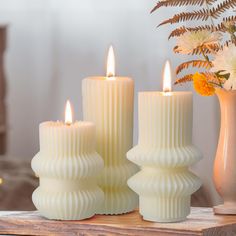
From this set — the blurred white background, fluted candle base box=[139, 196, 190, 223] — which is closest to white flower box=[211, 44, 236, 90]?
fluted candle base box=[139, 196, 190, 223]

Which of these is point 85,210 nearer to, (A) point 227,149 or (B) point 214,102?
(A) point 227,149

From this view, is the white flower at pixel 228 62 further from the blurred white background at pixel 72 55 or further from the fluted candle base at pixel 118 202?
the blurred white background at pixel 72 55

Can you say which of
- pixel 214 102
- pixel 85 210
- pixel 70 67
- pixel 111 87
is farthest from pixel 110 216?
pixel 70 67

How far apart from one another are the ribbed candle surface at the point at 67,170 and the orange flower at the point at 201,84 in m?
0.14

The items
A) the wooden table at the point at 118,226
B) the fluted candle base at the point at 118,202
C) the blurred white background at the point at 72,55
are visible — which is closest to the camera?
the wooden table at the point at 118,226

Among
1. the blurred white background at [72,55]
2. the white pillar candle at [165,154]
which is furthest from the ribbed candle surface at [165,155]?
the blurred white background at [72,55]

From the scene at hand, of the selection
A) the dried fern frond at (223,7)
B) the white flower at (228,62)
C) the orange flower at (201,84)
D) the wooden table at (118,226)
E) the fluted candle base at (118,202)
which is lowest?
the wooden table at (118,226)

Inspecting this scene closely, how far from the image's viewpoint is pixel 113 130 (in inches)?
38.8

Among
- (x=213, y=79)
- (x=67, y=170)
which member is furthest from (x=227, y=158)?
(x=67, y=170)

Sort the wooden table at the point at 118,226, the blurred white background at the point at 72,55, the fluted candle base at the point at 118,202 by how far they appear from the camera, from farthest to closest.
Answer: the blurred white background at the point at 72,55 < the fluted candle base at the point at 118,202 < the wooden table at the point at 118,226

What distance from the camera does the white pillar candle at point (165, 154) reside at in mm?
917

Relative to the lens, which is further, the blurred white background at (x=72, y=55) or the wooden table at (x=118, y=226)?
the blurred white background at (x=72, y=55)

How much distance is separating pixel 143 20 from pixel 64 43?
0.38 m

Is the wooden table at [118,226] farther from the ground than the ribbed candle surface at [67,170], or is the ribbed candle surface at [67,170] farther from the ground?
the ribbed candle surface at [67,170]
